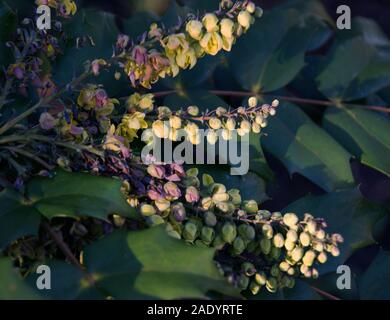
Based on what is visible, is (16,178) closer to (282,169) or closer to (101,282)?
(101,282)

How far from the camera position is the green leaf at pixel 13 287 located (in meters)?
0.73

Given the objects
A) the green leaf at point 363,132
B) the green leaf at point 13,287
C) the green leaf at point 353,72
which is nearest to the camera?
the green leaf at point 13,287

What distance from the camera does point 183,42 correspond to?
32.5 inches

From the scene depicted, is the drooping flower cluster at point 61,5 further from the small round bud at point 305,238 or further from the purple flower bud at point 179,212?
the small round bud at point 305,238

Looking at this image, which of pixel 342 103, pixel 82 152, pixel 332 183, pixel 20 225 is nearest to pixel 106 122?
pixel 82 152

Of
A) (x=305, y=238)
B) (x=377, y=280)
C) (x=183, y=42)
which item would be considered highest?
(x=183, y=42)

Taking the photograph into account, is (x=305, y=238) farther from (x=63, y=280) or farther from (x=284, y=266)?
(x=63, y=280)

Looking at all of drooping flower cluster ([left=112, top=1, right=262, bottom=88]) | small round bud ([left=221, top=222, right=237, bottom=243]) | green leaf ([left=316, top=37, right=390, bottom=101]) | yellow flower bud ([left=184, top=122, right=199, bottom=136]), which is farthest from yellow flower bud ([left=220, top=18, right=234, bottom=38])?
green leaf ([left=316, top=37, right=390, bottom=101])

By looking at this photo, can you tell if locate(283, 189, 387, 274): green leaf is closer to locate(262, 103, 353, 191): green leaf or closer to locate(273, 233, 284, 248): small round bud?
locate(262, 103, 353, 191): green leaf

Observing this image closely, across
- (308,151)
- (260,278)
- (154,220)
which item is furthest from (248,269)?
(308,151)

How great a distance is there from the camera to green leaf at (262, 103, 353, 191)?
1.11 metres

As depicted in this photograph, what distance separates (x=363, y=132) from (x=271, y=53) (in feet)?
0.63

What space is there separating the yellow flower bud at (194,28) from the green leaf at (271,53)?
386 mm

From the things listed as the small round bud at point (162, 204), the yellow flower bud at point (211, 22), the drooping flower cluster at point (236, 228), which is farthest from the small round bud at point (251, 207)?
the yellow flower bud at point (211, 22)
